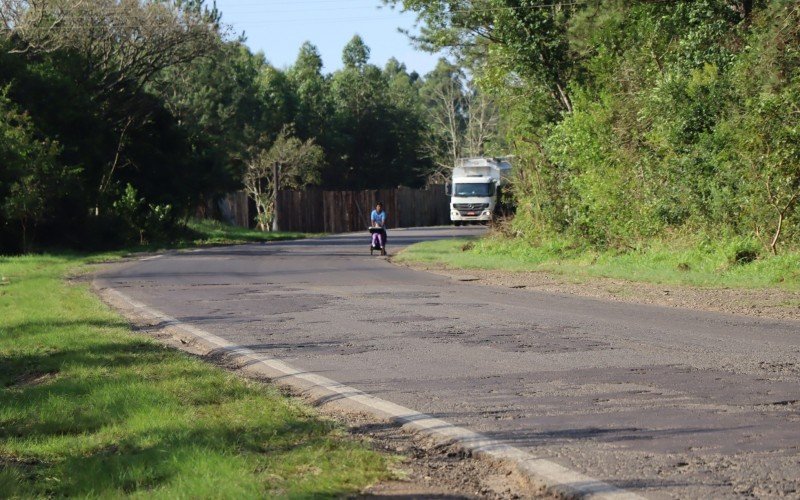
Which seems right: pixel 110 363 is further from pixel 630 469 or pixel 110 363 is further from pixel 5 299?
pixel 5 299

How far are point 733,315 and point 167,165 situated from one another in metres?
36.8

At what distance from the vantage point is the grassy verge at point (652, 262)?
19.4 meters

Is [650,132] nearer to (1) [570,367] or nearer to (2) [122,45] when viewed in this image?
(1) [570,367]

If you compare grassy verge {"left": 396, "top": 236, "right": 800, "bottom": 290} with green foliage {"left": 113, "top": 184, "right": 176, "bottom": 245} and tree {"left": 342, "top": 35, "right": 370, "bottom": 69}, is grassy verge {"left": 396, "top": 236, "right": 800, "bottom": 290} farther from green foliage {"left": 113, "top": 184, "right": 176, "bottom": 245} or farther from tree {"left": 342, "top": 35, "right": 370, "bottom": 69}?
tree {"left": 342, "top": 35, "right": 370, "bottom": 69}

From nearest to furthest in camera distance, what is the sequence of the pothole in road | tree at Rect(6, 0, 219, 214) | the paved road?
the paved road < the pothole in road < tree at Rect(6, 0, 219, 214)

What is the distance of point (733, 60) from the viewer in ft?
79.5

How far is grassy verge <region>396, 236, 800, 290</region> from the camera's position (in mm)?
19406

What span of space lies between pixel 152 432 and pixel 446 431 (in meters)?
2.07

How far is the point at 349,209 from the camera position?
67312 millimetres

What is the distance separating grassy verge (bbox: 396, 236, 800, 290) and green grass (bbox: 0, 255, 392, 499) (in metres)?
11.2

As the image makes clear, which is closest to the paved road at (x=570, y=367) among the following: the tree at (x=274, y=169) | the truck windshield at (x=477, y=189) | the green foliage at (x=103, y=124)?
the green foliage at (x=103, y=124)

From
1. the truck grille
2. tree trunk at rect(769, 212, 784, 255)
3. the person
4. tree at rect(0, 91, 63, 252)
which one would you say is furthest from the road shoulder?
the truck grille

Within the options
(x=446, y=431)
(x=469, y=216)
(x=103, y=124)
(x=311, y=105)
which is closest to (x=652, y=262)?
(x=446, y=431)

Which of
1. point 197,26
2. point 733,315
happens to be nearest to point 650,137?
point 733,315
